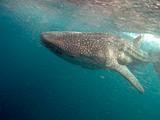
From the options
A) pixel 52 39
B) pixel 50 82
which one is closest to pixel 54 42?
pixel 52 39

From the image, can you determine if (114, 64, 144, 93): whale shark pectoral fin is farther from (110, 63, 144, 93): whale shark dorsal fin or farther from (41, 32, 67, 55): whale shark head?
(41, 32, 67, 55): whale shark head

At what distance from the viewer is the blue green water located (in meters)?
38.5

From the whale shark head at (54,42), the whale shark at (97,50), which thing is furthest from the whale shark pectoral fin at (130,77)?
the whale shark head at (54,42)

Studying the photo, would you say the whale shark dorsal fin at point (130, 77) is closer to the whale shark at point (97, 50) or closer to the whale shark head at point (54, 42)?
the whale shark at point (97, 50)

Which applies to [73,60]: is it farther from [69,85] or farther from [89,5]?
[69,85]

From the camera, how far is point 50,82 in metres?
96.1

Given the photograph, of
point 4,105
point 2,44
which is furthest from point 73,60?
point 2,44

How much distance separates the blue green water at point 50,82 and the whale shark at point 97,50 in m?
1.35

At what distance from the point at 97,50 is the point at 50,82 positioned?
89970 millimetres

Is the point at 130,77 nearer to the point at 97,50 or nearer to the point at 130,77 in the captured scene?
the point at 130,77

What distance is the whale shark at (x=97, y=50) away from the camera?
6.07m

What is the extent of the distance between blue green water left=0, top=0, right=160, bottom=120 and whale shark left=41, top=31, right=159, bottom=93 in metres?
1.35

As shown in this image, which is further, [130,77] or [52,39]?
[130,77]

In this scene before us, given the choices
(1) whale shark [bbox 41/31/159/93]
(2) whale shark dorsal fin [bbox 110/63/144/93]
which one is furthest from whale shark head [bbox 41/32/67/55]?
(2) whale shark dorsal fin [bbox 110/63/144/93]
